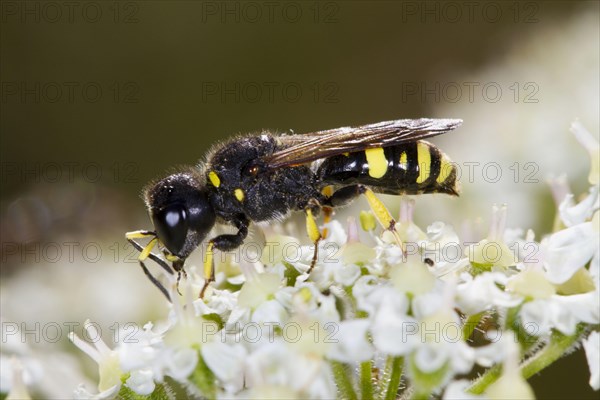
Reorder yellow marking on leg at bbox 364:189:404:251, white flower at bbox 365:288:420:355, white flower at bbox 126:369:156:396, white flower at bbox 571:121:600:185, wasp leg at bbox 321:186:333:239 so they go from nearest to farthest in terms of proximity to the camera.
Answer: white flower at bbox 365:288:420:355, white flower at bbox 126:369:156:396, white flower at bbox 571:121:600:185, yellow marking on leg at bbox 364:189:404:251, wasp leg at bbox 321:186:333:239

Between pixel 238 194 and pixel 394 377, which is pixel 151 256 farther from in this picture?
pixel 394 377

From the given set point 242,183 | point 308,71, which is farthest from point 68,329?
point 308,71

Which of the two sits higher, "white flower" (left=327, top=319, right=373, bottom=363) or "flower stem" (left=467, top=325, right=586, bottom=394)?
"white flower" (left=327, top=319, right=373, bottom=363)

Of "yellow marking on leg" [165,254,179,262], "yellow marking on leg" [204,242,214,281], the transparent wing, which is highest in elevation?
the transparent wing

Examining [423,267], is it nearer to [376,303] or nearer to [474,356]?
[376,303]

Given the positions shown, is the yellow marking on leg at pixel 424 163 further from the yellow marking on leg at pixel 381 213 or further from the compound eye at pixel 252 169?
the compound eye at pixel 252 169

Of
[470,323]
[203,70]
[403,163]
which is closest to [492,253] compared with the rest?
[470,323]

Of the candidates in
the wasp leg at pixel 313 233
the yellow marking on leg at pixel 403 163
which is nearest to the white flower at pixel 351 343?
the wasp leg at pixel 313 233

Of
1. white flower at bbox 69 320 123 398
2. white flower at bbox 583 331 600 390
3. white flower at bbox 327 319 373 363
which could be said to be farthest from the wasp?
white flower at bbox 583 331 600 390

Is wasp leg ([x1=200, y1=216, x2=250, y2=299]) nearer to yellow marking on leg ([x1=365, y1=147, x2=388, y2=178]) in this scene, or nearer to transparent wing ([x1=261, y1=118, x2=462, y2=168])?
transparent wing ([x1=261, y1=118, x2=462, y2=168])
